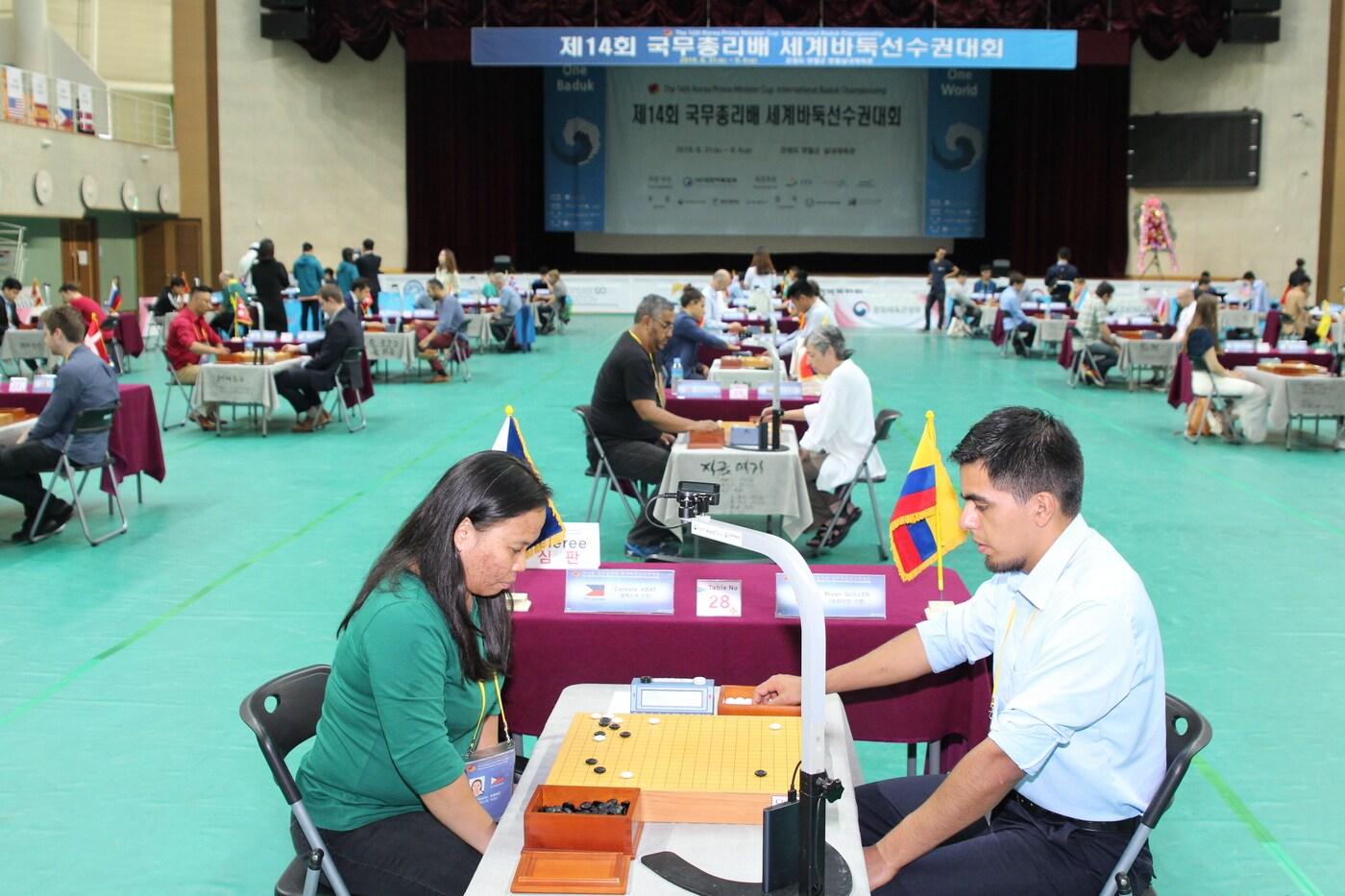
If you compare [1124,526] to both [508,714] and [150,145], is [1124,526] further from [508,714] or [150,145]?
[150,145]

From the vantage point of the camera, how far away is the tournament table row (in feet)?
10.5

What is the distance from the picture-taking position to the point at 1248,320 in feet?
57.7

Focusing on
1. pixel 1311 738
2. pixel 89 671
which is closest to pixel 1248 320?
pixel 1311 738

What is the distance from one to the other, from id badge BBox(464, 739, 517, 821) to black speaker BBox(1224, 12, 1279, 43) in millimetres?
22265

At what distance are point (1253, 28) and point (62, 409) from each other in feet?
67.1

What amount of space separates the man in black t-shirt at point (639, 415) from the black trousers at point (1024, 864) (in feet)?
13.0

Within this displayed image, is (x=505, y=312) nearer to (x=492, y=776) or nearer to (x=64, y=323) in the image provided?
(x=64, y=323)

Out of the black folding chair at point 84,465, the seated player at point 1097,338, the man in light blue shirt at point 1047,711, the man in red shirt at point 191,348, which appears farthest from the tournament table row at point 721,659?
the seated player at point 1097,338

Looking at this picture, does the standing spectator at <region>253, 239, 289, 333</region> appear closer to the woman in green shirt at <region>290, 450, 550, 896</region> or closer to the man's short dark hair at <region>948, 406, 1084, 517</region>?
the woman in green shirt at <region>290, 450, 550, 896</region>

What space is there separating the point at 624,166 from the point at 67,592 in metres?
20.2

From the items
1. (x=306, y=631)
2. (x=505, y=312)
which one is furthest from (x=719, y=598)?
(x=505, y=312)

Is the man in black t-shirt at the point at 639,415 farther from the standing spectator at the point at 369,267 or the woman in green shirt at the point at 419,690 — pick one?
the standing spectator at the point at 369,267

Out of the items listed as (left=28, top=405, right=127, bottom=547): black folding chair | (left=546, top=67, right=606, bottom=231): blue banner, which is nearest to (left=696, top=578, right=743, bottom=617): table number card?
(left=28, top=405, right=127, bottom=547): black folding chair

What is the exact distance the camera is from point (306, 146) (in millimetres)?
23703
